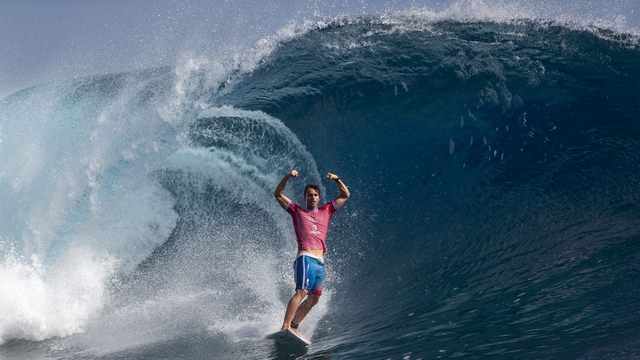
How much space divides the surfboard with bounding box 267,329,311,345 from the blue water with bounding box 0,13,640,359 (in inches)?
4.4

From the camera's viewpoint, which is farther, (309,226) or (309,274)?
(309,226)

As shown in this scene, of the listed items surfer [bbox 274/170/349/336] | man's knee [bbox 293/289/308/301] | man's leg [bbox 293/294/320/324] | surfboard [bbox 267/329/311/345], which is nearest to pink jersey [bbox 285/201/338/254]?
surfer [bbox 274/170/349/336]

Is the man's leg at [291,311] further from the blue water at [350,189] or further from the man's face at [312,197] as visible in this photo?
the man's face at [312,197]

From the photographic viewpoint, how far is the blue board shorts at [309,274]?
16.6 ft

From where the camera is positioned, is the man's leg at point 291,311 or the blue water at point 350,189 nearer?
the man's leg at point 291,311

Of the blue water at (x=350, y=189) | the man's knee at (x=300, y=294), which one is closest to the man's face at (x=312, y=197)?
the man's knee at (x=300, y=294)

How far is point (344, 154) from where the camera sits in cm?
866

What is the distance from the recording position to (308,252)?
5195mm

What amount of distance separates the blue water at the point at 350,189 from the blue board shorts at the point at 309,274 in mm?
455

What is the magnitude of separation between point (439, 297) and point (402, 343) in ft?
4.59

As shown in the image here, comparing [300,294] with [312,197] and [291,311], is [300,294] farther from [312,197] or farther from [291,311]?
[312,197]

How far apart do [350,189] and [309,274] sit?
10.9ft

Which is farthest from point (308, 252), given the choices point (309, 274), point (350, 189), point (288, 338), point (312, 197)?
point (350, 189)

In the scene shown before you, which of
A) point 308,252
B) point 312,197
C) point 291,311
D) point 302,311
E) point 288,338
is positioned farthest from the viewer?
point 312,197
